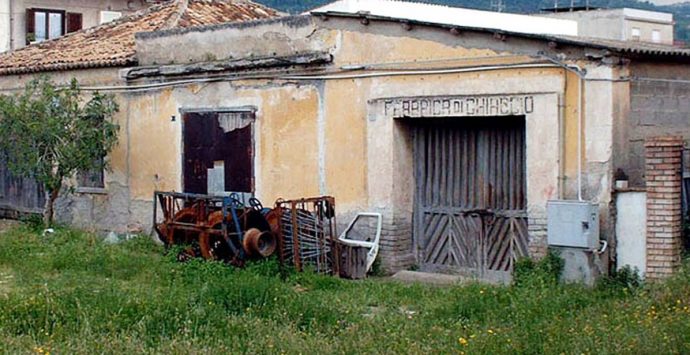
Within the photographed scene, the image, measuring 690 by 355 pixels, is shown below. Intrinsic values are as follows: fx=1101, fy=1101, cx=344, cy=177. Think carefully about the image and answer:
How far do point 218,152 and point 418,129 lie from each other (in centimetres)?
384

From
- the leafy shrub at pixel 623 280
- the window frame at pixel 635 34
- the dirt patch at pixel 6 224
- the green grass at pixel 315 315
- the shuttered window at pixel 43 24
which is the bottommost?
the green grass at pixel 315 315

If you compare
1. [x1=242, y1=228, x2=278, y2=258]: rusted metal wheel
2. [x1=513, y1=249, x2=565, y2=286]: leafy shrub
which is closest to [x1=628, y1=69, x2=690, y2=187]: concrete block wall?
[x1=513, y1=249, x2=565, y2=286]: leafy shrub

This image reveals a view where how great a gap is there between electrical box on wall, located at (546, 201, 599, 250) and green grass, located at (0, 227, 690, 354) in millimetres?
533

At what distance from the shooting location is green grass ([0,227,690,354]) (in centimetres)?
930

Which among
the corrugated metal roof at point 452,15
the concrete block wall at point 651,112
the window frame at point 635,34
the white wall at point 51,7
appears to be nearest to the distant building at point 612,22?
the window frame at point 635,34

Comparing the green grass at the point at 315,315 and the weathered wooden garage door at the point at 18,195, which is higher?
the weathered wooden garage door at the point at 18,195

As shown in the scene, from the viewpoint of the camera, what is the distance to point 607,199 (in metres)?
13.1

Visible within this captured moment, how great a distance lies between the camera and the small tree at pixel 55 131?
18.8 meters

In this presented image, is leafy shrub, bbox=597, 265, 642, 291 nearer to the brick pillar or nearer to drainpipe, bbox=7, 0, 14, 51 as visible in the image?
the brick pillar

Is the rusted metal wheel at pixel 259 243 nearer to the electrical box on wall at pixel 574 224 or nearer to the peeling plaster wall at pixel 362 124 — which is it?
the peeling plaster wall at pixel 362 124

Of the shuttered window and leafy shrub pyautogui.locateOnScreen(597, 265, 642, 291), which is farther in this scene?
the shuttered window

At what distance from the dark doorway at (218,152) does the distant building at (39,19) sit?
13.7 meters

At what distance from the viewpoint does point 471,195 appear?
1499 cm

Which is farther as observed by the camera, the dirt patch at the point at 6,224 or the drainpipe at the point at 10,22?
the drainpipe at the point at 10,22
